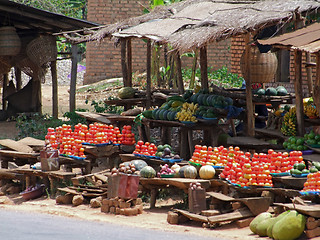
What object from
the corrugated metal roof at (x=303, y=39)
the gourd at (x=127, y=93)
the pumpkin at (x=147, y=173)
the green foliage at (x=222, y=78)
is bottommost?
the pumpkin at (x=147, y=173)

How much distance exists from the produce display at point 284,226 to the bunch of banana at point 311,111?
3113 millimetres

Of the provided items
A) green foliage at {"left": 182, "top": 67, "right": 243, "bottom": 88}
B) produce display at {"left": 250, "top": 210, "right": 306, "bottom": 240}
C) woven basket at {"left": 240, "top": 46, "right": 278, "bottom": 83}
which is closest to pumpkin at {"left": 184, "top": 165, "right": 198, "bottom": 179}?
produce display at {"left": 250, "top": 210, "right": 306, "bottom": 240}

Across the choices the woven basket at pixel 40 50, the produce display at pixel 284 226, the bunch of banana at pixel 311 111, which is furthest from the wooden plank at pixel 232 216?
the woven basket at pixel 40 50

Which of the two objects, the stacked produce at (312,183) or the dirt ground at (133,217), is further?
the dirt ground at (133,217)

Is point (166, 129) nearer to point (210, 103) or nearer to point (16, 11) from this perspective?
point (210, 103)

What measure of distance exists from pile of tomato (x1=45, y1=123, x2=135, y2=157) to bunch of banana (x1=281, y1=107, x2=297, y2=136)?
2599 mm

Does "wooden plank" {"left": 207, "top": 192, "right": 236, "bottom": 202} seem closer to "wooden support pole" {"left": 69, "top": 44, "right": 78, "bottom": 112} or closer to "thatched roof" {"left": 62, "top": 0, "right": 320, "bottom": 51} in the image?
"thatched roof" {"left": 62, "top": 0, "right": 320, "bottom": 51}

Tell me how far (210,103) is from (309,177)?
3797 millimetres

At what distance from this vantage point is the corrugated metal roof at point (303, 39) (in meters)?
8.62

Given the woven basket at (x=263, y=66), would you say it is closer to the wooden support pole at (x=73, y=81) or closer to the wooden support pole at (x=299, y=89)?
the wooden support pole at (x=299, y=89)

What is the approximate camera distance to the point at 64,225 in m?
8.33

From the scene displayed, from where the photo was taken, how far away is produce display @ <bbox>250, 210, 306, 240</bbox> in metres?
6.95

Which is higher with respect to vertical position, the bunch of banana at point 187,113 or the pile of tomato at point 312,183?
the bunch of banana at point 187,113

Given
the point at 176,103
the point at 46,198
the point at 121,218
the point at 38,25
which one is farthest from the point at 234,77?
the point at 121,218
